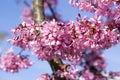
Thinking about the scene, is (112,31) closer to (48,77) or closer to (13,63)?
(48,77)

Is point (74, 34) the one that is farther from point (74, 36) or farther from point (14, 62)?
point (14, 62)

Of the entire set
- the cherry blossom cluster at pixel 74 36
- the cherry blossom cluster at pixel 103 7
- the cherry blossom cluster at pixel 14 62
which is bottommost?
the cherry blossom cluster at pixel 74 36

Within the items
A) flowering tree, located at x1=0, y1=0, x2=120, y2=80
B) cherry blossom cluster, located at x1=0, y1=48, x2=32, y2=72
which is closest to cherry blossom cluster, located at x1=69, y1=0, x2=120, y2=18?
flowering tree, located at x1=0, y1=0, x2=120, y2=80

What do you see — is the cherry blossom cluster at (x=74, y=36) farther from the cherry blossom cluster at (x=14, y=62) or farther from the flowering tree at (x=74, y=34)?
the cherry blossom cluster at (x=14, y=62)

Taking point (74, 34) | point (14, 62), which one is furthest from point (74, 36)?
point (14, 62)

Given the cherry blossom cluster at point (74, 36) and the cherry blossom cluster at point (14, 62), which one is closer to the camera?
the cherry blossom cluster at point (74, 36)

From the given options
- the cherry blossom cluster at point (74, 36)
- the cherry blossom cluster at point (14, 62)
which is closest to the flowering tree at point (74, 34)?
the cherry blossom cluster at point (74, 36)

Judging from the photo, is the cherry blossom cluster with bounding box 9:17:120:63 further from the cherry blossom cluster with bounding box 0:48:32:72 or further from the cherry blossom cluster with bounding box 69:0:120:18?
the cherry blossom cluster with bounding box 0:48:32:72

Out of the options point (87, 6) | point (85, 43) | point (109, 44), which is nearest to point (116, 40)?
point (109, 44)

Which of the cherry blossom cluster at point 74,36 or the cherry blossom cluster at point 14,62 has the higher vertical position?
the cherry blossom cluster at point 14,62
